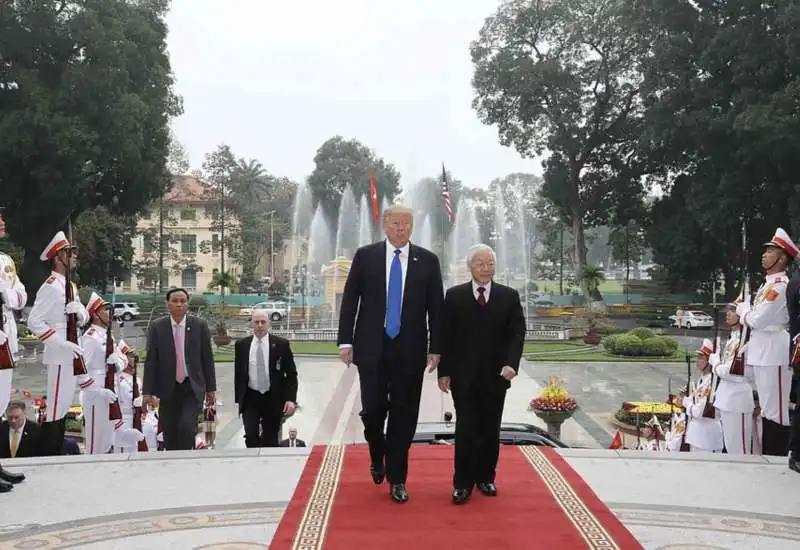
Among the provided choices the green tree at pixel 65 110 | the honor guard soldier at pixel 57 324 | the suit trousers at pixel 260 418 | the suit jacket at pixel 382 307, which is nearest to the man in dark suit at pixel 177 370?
the suit trousers at pixel 260 418

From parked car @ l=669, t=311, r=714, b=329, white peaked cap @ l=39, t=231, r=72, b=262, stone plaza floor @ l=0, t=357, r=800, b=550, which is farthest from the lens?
parked car @ l=669, t=311, r=714, b=329

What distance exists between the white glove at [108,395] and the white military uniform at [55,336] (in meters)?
0.55

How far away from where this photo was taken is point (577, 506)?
16.2 ft

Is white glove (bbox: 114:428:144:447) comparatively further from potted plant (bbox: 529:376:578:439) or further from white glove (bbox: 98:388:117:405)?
potted plant (bbox: 529:376:578:439)

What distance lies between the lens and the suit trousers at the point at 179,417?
7074 mm

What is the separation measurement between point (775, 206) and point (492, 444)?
107 ft

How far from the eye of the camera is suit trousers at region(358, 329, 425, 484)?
5023mm

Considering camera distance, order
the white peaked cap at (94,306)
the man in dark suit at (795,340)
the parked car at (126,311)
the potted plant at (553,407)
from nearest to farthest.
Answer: the man in dark suit at (795,340), the white peaked cap at (94,306), the potted plant at (553,407), the parked car at (126,311)

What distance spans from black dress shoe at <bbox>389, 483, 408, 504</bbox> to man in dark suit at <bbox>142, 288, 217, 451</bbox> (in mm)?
2694

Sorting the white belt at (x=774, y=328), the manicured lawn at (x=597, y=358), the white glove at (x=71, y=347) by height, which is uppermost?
the white belt at (x=774, y=328)

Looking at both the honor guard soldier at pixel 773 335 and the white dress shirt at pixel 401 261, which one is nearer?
the white dress shirt at pixel 401 261

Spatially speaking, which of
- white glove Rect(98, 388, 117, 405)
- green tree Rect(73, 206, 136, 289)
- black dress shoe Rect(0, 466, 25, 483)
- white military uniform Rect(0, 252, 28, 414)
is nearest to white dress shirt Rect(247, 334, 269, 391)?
white glove Rect(98, 388, 117, 405)

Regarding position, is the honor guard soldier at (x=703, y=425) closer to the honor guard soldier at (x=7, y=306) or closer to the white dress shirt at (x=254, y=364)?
the white dress shirt at (x=254, y=364)

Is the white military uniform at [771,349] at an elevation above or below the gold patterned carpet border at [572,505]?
→ above
